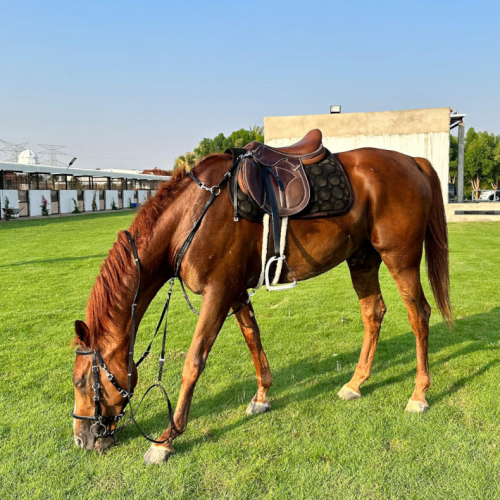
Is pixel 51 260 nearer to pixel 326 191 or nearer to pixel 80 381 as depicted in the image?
pixel 80 381

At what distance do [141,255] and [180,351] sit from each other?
222 centimetres

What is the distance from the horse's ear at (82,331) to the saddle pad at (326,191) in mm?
1338

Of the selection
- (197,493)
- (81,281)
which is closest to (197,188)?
(197,493)

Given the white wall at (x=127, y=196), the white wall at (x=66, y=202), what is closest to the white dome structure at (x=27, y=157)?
the white wall at (x=127, y=196)

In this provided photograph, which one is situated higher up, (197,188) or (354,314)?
(197,188)

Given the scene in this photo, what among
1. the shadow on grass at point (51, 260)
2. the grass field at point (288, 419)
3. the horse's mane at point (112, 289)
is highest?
the horse's mane at point (112, 289)

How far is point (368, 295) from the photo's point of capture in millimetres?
3930

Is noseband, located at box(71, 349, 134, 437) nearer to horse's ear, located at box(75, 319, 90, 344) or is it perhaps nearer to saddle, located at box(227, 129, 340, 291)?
horse's ear, located at box(75, 319, 90, 344)

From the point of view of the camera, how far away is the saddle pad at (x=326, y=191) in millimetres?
3033

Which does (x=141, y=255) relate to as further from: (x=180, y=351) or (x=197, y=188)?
(x=180, y=351)

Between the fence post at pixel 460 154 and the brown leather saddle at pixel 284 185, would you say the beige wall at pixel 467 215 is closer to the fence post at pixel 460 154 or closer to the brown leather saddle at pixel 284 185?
the fence post at pixel 460 154

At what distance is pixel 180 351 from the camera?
15.4ft

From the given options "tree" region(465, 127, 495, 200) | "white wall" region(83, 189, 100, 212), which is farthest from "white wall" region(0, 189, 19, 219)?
"tree" region(465, 127, 495, 200)

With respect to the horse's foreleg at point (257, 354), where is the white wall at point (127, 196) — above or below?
above
